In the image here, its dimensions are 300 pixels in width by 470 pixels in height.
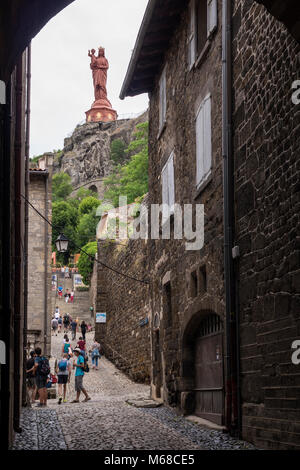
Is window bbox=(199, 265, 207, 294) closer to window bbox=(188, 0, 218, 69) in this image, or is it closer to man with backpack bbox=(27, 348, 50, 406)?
window bbox=(188, 0, 218, 69)

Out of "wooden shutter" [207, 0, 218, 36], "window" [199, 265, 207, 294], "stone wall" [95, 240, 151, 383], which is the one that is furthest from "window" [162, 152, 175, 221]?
"stone wall" [95, 240, 151, 383]

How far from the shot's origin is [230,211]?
10.7m

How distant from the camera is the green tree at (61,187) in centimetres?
8606

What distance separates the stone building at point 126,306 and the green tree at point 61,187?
54.0 meters

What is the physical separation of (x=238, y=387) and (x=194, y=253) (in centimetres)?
337

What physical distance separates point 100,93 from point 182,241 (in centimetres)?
8485

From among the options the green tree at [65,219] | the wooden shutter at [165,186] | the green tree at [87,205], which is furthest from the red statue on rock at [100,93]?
the wooden shutter at [165,186]

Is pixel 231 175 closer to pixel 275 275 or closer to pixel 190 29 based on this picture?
pixel 275 275

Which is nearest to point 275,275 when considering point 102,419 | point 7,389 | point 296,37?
point 296,37

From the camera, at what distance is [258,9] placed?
9.84 meters

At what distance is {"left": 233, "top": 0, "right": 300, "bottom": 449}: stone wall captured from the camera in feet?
27.3

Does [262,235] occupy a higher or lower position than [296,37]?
lower

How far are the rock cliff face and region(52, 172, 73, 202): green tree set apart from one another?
186cm

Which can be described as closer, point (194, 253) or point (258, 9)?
point (258, 9)
